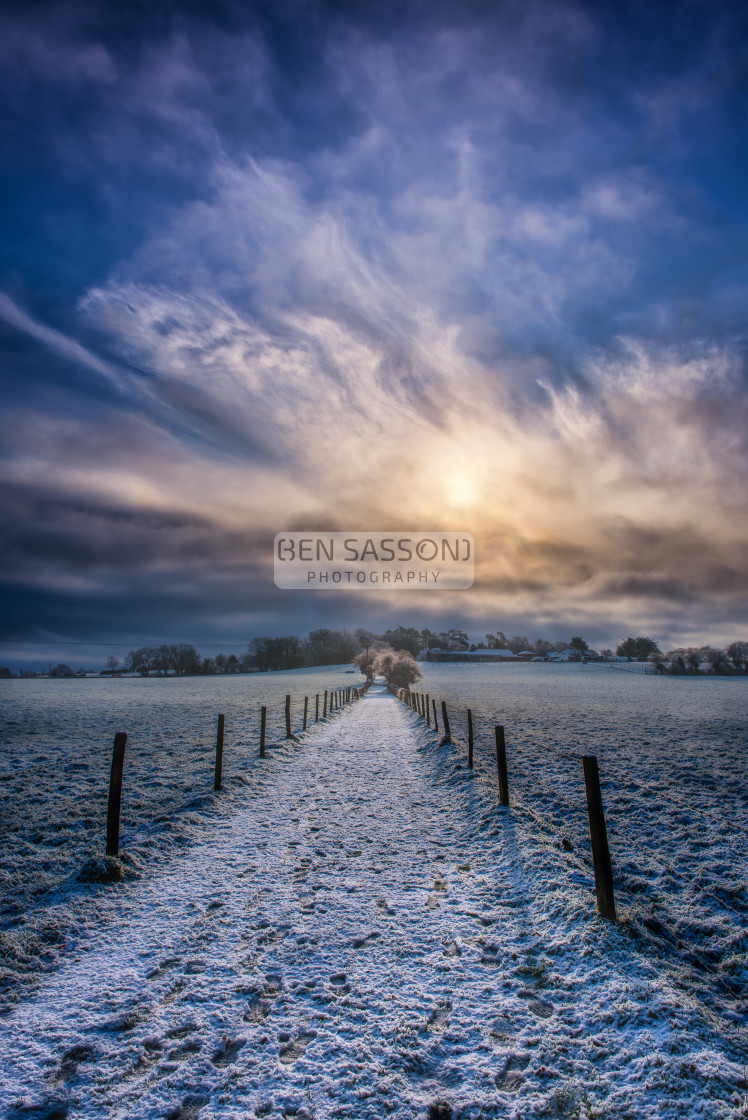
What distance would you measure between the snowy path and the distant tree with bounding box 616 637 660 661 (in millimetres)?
161304

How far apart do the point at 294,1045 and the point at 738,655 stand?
432 feet

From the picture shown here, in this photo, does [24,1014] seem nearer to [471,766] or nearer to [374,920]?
[374,920]

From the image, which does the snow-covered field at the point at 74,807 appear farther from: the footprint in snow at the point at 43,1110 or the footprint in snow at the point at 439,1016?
the footprint in snow at the point at 439,1016

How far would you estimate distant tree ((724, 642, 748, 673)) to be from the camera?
334ft

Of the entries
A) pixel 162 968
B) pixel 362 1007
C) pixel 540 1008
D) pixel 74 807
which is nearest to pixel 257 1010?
pixel 362 1007

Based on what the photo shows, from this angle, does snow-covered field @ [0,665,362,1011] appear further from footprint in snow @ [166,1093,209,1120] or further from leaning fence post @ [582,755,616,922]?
leaning fence post @ [582,755,616,922]

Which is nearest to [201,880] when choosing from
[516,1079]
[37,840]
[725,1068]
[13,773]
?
[37,840]

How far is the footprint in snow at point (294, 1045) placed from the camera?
372 centimetres

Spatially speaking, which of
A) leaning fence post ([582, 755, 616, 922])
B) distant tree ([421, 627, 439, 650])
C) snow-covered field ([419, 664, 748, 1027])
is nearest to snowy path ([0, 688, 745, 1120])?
leaning fence post ([582, 755, 616, 922])

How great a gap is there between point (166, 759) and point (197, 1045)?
1334 cm

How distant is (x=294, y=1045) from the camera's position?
384 cm

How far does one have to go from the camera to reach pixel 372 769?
47.3 ft

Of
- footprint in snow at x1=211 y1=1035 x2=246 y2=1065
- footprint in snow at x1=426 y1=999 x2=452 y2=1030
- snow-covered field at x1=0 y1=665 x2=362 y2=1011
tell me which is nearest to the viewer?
footprint in snow at x1=211 y1=1035 x2=246 y2=1065

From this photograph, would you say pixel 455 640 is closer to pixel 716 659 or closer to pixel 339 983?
pixel 716 659
